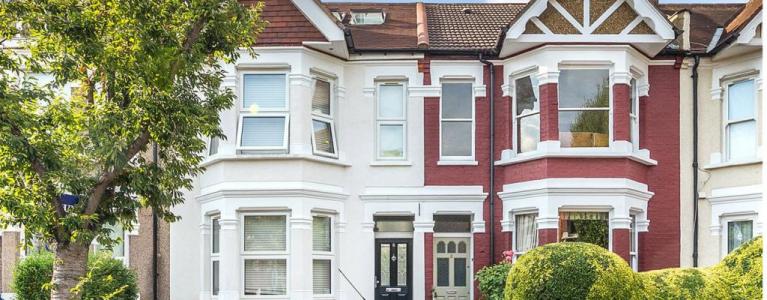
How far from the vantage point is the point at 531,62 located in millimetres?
19031

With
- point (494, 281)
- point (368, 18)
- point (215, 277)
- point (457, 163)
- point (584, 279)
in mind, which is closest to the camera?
point (584, 279)

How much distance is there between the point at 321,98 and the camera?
19500mm

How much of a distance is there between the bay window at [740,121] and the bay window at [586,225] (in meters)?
2.96

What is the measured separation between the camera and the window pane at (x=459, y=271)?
19906 mm

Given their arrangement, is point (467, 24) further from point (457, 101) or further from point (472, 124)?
point (472, 124)

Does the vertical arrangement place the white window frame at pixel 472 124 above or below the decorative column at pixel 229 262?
above

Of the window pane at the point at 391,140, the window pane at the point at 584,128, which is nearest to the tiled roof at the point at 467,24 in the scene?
the window pane at the point at 391,140

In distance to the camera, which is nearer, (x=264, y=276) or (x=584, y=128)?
(x=264, y=276)

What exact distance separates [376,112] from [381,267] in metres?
3.20

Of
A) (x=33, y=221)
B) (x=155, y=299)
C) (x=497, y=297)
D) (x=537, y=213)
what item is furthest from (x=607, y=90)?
(x=33, y=221)

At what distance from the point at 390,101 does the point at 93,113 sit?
8907mm

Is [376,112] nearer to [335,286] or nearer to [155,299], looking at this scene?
[335,286]

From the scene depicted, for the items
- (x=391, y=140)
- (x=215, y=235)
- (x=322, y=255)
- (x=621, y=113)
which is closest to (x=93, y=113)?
(x=215, y=235)

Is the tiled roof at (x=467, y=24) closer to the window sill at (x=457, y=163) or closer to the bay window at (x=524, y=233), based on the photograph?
the window sill at (x=457, y=163)
